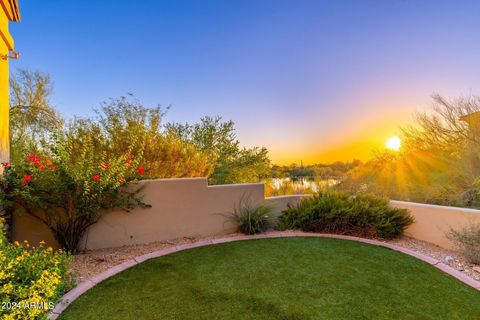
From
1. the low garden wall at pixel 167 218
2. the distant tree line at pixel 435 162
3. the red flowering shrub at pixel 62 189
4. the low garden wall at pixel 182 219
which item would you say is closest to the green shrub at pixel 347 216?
the low garden wall at pixel 182 219

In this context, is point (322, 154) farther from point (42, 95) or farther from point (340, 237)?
point (42, 95)

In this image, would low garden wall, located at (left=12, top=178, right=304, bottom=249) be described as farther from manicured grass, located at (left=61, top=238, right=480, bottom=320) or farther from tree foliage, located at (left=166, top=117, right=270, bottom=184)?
tree foliage, located at (left=166, top=117, right=270, bottom=184)

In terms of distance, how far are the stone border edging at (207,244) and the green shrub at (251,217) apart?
7.5 inches

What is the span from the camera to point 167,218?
556cm

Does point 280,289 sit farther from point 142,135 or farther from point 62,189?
point 142,135

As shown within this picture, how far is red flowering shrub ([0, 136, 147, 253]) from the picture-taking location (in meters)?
4.22

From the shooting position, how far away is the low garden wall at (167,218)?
500cm

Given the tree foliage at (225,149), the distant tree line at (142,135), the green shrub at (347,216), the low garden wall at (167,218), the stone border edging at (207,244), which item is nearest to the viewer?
the stone border edging at (207,244)

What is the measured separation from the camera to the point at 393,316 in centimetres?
276

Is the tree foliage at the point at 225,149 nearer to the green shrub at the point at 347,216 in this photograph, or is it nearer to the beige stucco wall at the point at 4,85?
the green shrub at the point at 347,216

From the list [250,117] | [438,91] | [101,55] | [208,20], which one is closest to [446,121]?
[438,91]

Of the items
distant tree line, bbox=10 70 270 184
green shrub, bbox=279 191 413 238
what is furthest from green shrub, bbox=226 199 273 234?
distant tree line, bbox=10 70 270 184

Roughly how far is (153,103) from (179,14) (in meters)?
3.13

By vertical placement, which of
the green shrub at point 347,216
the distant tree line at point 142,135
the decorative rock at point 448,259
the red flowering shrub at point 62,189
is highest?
the distant tree line at point 142,135
